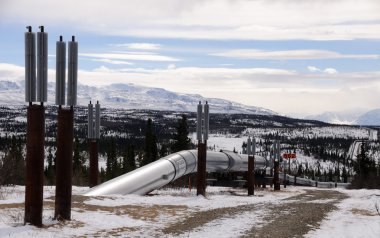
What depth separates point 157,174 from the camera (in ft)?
104

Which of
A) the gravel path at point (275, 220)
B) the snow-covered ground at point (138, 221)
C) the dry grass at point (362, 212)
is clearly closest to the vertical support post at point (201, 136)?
the snow-covered ground at point (138, 221)

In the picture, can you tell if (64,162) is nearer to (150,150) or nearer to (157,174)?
(157,174)

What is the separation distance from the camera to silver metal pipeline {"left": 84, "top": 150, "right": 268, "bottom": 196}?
27.5 m

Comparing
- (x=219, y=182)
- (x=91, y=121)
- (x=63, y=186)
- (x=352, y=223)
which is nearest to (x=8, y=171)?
(x=91, y=121)

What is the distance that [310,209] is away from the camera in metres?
23.6

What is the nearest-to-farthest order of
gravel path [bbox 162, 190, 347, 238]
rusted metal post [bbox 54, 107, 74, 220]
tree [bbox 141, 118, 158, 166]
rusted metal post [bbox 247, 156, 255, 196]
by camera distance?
gravel path [bbox 162, 190, 347, 238], rusted metal post [bbox 54, 107, 74, 220], rusted metal post [bbox 247, 156, 255, 196], tree [bbox 141, 118, 158, 166]

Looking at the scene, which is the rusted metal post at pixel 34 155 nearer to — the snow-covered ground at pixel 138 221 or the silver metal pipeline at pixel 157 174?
the snow-covered ground at pixel 138 221

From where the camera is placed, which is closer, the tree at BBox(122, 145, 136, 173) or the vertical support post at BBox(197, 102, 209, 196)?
the vertical support post at BBox(197, 102, 209, 196)

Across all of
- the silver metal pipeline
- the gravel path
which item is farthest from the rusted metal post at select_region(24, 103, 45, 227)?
the silver metal pipeline

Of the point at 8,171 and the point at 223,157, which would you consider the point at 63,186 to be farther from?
the point at 223,157

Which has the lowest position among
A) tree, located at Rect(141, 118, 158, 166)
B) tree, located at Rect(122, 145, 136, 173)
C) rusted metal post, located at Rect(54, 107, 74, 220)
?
tree, located at Rect(122, 145, 136, 173)

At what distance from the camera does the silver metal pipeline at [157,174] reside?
27.5 metres

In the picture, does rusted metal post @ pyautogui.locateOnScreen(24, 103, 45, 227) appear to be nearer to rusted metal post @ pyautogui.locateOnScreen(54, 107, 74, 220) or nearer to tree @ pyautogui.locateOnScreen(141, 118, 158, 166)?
rusted metal post @ pyautogui.locateOnScreen(54, 107, 74, 220)

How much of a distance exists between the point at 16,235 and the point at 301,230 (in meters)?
8.92
